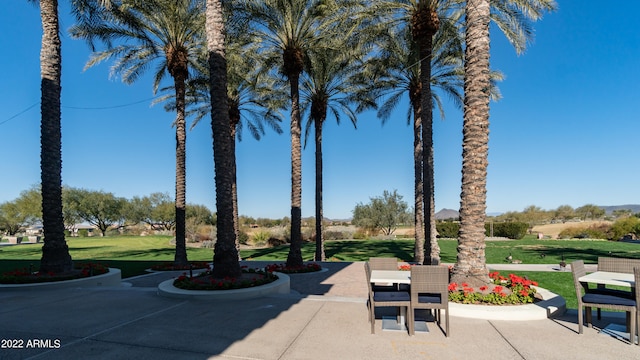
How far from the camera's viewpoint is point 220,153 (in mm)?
9641

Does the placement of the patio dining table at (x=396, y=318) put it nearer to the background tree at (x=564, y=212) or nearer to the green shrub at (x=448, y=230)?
→ the green shrub at (x=448, y=230)

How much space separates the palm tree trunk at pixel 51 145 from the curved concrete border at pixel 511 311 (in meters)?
11.5

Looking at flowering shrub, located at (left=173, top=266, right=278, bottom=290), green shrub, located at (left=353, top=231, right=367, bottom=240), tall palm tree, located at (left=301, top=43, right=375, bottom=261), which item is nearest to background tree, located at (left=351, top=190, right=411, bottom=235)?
green shrub, located at (left=353, top=231, right=367, bottom=240)

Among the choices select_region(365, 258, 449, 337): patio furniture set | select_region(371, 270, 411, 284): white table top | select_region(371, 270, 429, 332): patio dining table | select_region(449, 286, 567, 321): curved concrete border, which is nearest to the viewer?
select_region(365, 258, 449, 337): patio furniture set

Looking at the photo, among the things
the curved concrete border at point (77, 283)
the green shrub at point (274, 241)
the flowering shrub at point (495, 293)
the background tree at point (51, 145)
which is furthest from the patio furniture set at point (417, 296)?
the green shrub at point (274, 241)

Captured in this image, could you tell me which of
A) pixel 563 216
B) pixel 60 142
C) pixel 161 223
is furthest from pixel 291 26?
pixel 563 216

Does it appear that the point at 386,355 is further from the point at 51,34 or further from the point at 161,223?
the point at 161,223

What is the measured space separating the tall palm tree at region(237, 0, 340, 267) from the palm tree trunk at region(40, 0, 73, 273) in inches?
265

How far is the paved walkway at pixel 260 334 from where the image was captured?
4.51m

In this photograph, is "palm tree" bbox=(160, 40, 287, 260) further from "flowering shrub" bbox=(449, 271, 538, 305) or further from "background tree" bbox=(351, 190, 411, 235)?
"background tree" bbox=(351, 190, 411, 235)

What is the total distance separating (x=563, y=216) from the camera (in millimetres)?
79250

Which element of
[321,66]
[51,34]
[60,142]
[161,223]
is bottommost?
[161,223]

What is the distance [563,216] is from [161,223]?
294ft

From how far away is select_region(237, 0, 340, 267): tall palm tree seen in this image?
574 inches
